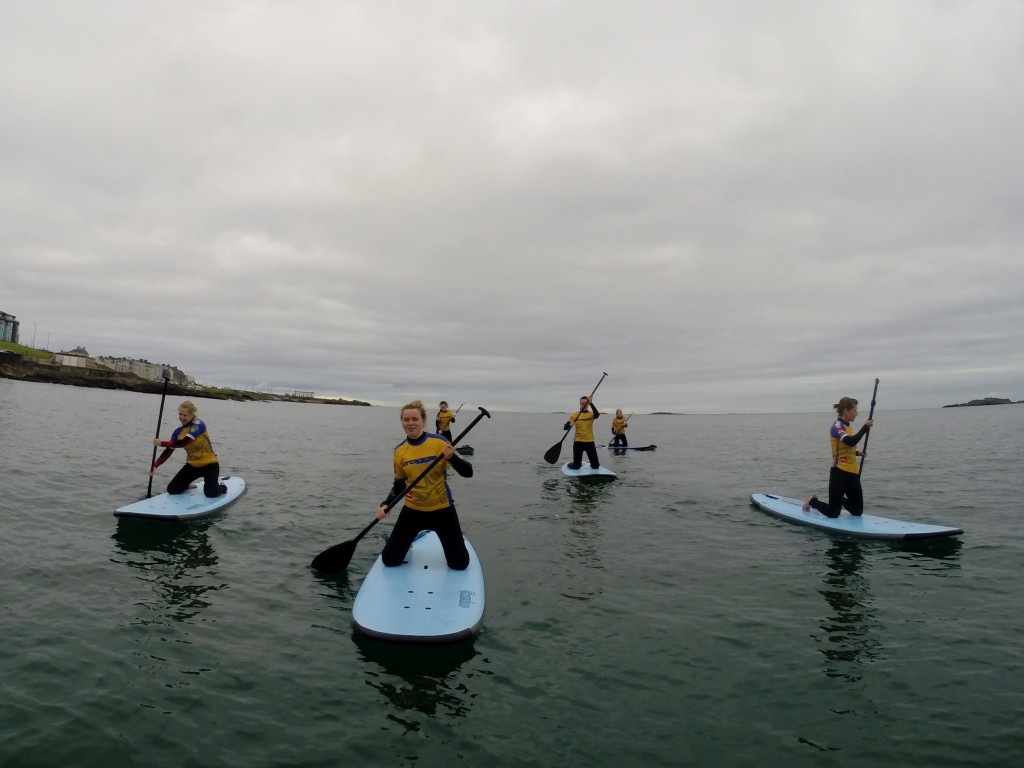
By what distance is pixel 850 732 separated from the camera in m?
5.14

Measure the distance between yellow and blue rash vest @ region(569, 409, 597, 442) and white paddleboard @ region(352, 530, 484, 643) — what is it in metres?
10.9

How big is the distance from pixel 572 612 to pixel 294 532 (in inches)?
259

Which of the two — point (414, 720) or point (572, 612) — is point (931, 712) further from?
point (414, 720)

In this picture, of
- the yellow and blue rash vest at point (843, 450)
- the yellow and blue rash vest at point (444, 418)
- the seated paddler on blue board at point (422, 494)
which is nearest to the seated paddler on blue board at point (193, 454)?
the seated paddler on blue board at point (422, 494)

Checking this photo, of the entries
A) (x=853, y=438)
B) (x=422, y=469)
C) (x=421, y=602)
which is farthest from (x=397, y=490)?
(x=853, y=438)

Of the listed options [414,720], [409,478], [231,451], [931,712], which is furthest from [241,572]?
[231,451]

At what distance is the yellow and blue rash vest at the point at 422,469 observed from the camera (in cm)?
788

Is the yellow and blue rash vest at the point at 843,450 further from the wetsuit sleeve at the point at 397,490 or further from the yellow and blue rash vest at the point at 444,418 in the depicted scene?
the yellow and blue rash vest at the point at 444,418

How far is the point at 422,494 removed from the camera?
7926 mm

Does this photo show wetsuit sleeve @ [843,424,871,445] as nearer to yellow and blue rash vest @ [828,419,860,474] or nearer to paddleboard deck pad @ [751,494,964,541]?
yellow and blue rash vest @ [828,419,860,474]

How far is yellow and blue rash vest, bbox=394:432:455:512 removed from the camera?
7875mm

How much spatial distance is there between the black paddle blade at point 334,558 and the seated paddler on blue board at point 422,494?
1.10 m

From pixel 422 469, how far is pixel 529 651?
2740 mm

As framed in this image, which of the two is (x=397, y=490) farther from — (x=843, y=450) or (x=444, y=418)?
(x=444, y=418)
